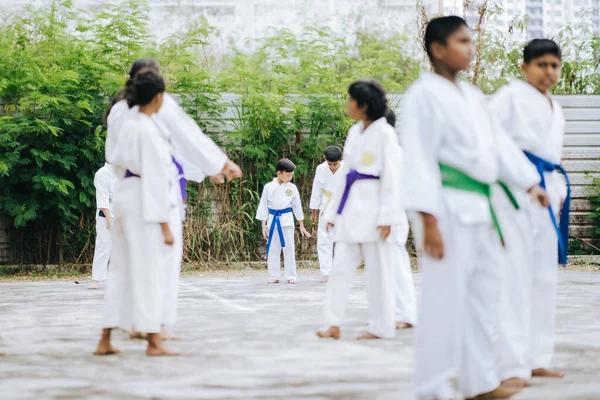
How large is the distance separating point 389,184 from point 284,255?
6.11 meters

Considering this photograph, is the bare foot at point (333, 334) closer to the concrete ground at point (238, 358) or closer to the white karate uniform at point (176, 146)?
the concrete ground at point (238, 358)

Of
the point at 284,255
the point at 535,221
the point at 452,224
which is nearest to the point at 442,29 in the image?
the point at 452,224

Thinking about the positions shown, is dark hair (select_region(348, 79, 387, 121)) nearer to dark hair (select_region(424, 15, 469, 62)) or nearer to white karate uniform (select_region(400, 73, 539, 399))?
dark hair (select_region(424, 15, 469, 62))

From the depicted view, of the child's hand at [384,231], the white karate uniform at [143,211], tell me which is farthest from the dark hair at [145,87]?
the child's hand at [384,231]

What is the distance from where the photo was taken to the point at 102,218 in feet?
38.4

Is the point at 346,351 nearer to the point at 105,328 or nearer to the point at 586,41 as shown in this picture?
the point at 105,328

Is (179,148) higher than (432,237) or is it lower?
higher

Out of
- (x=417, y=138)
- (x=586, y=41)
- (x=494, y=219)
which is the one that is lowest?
(x=494, y=219)

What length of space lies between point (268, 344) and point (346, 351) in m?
0.63

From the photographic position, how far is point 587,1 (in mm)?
21406

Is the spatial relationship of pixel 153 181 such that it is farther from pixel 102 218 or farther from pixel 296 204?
pixel 296 204

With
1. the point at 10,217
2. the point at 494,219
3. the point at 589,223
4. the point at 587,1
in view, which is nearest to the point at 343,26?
the point at 587,1

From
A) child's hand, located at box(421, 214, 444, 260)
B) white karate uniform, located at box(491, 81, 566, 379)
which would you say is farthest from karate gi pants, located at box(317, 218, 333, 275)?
child's hand, located at box(421, 214, 444, 260)

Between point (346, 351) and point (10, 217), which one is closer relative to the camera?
point (346, 351)
